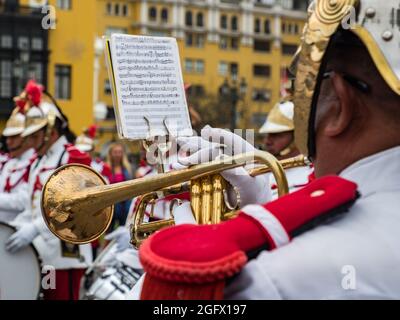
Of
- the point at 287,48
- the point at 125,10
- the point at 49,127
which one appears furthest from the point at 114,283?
the point at 287,48

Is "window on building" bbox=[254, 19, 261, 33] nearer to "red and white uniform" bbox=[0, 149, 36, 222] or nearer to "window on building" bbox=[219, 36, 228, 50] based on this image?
"window on building" bbox=[219, 36, 228, 50]

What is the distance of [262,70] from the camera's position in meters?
59.5

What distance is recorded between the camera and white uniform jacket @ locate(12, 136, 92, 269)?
5902 millimetres

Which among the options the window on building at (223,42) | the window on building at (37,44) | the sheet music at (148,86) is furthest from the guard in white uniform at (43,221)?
the window on building at (223,42)

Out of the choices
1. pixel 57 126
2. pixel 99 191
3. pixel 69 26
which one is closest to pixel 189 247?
pixel 99 191

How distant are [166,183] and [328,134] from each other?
2.28 ft

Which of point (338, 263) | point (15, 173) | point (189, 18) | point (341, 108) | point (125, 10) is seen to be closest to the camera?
point (338, 263)

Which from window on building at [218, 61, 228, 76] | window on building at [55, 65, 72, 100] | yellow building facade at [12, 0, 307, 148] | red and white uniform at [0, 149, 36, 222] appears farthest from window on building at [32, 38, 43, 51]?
red and white uniform at [0, 149, 36, 222]

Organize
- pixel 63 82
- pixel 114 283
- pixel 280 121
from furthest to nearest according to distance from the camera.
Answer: pixel 63 82
pixel 280 121
pixel 114 283

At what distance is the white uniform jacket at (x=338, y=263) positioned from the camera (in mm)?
1443

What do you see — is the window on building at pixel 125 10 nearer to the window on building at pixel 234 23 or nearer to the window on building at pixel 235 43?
the window on building at pixel 234 23

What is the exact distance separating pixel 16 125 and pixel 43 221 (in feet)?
5.27

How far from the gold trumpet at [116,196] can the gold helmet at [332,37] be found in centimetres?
22

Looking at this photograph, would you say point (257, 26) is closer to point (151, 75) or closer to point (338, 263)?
point (151, 75)
